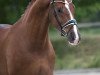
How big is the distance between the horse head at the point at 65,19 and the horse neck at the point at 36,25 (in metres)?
0.22

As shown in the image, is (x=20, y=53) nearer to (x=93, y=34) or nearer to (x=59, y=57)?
(x=59, y=57)

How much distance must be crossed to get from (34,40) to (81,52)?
1123cm

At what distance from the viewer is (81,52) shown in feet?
62.0

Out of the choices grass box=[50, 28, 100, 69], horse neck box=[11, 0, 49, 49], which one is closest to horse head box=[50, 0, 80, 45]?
horse neck box=[11, 0, 49, 49]

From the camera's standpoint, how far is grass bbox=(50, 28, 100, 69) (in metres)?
17.5

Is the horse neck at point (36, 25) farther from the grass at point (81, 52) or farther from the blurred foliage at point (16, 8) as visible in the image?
the blurred foliage at point (16, 8)

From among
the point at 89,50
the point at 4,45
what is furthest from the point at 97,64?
the point at 4,45

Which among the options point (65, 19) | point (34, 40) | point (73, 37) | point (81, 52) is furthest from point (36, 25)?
point (81, 52)

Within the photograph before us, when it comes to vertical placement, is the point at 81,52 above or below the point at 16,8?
below

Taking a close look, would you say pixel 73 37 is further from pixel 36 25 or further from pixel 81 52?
pixel 81 52

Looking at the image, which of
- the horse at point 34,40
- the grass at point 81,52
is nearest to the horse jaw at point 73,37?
the horse at point 34,40

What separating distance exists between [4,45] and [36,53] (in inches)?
26.0

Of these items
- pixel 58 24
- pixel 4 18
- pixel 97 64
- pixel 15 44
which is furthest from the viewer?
pixel 4 18

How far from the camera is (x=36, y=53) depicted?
25.4ft
